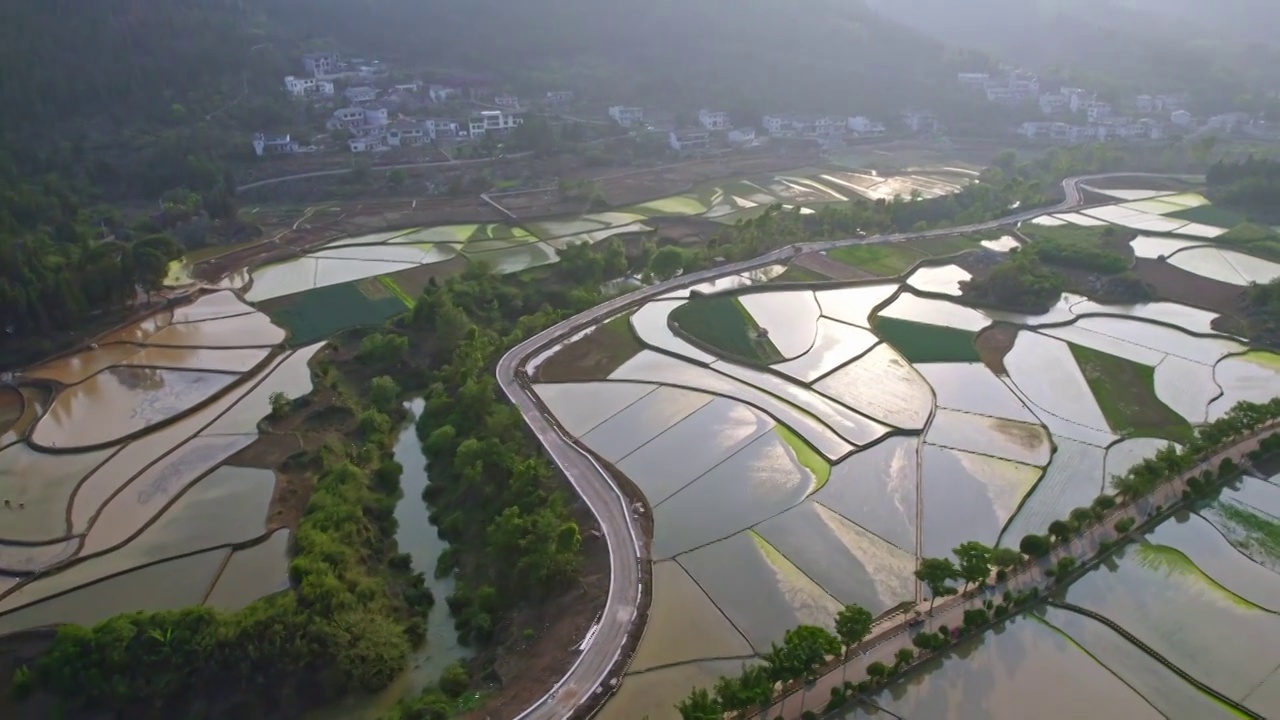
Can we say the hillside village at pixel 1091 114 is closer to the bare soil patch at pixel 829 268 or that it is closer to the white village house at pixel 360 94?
the bare soil patch at pixel 829 268

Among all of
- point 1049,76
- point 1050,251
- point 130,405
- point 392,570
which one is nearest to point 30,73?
point 130,405

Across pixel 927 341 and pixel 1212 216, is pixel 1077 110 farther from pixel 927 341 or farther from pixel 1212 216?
pixel 927 341

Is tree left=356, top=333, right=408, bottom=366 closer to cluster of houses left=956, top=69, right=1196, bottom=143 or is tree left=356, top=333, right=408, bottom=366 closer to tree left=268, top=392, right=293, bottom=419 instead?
tree left=268, top=392, right=293, bottom=419

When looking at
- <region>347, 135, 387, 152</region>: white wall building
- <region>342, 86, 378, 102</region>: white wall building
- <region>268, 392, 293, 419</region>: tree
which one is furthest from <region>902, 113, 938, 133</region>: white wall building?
<region>268, 392, 293, 419</region>: tree

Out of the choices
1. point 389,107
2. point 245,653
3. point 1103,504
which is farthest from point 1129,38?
point 245,653

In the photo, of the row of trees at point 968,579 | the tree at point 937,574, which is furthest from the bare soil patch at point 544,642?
the tree at point 937,574

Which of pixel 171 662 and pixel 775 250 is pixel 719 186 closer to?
pixel 775 250
